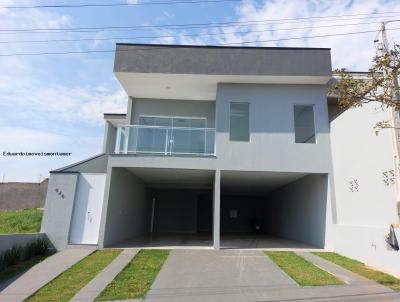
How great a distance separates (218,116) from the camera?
10594 millimetres

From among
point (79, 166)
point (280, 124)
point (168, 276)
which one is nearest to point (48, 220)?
point (79, 166)

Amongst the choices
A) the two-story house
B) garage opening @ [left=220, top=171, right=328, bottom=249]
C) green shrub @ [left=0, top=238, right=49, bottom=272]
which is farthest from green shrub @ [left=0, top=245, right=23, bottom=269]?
garage opening @ [left=220, top=171, right=328, bottom=249]

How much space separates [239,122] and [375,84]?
637cm

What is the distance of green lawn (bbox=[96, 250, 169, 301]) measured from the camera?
5.19 m

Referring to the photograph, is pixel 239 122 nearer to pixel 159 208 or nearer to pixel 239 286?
pixel 239 286

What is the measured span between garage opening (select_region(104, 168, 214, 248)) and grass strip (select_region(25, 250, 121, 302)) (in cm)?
166

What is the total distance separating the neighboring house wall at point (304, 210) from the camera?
33.8ft

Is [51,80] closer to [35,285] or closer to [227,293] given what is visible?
[35,285]

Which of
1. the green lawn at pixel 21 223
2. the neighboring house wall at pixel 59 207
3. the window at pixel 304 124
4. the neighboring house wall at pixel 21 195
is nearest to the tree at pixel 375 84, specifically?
the window at pixel 304 124

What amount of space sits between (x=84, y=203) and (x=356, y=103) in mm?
8258

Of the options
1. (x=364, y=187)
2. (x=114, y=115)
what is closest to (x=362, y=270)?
(x=364, y=187)

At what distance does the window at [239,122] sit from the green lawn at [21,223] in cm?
804

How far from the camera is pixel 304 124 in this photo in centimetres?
1081

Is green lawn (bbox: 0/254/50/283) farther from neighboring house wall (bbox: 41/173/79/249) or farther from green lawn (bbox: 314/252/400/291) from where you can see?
green lawn (bbox: 314/252/400/291)
